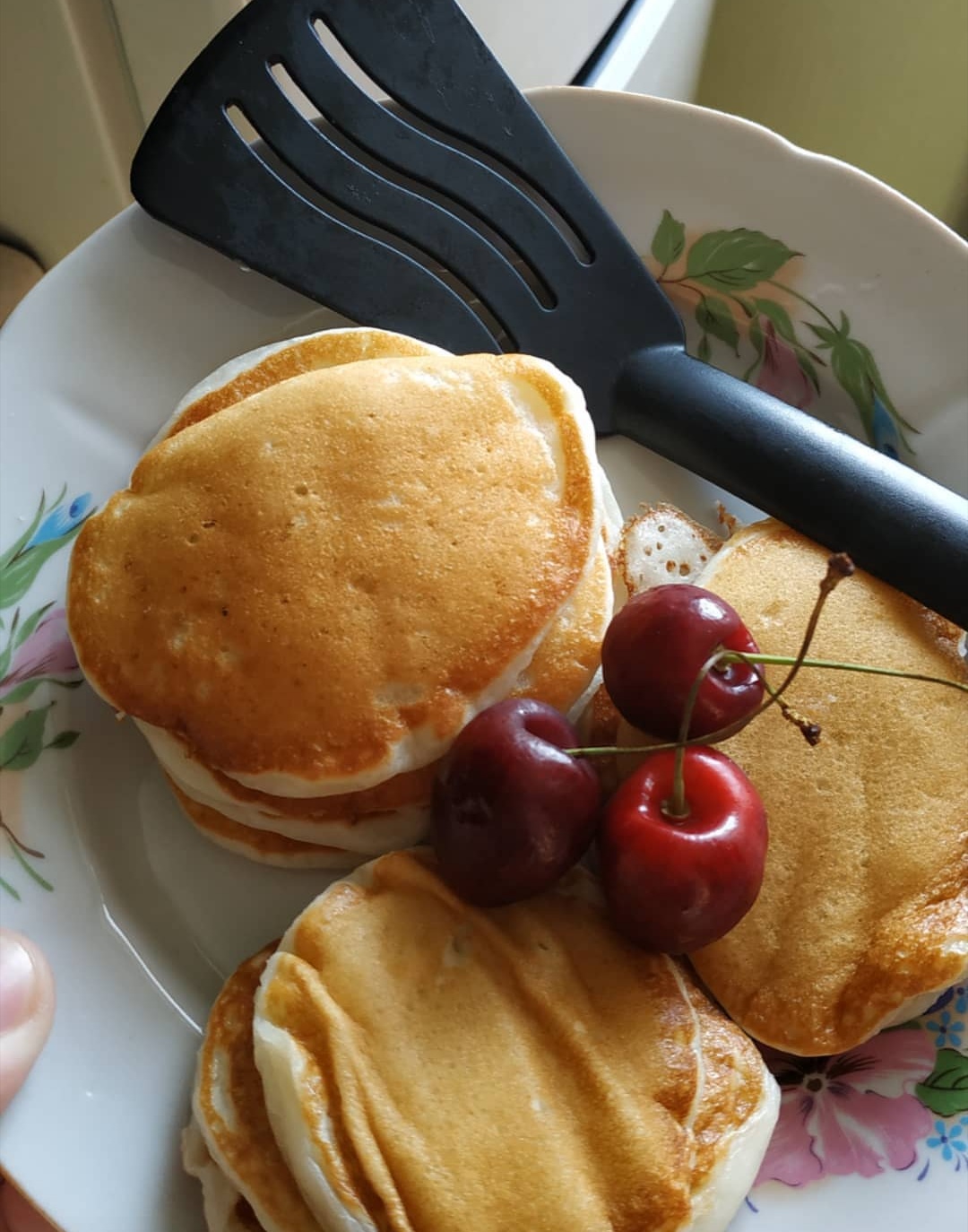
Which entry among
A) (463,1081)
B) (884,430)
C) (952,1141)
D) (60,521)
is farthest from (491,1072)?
(884,430)

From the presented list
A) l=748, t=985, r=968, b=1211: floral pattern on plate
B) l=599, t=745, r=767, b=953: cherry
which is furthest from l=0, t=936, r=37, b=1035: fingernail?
l=748, t=985, r=968, b=1211: floral pattern on plate

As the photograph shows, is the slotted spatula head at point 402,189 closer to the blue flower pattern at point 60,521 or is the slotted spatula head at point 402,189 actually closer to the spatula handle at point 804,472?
the spatula handle at point 804,472

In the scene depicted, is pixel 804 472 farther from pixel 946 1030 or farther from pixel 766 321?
pixel 946 1030

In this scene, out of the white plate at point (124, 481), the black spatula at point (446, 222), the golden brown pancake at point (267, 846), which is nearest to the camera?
the white plate at point (124, 481)

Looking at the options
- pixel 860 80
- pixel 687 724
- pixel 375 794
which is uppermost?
pixel 860 80

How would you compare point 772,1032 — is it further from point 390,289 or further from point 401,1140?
point 390,289

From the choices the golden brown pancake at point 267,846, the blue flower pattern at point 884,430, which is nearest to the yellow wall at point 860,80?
the blue flower pattern at point 884,430

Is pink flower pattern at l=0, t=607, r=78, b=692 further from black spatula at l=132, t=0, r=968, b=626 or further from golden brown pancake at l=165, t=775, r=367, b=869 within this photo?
black spatula at l=132, t=0, r=968, b=626
